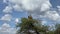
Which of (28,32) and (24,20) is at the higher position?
(24,20)

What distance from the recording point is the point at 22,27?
6438 centimetres

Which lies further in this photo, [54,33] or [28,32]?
[54,33]

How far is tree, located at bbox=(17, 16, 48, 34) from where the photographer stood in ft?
208

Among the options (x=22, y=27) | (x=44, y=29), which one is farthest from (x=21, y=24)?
(x=44, y=29)

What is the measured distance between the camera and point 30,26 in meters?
64.0

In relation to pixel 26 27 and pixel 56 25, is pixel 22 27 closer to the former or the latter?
pixel 26 27

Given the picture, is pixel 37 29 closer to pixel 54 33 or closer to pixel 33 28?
pixel 33 28

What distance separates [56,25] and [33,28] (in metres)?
7.49

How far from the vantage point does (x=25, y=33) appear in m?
62.8

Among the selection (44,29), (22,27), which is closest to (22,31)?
(22,27)

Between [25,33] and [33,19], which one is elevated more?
[33,19]

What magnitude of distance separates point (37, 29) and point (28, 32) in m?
3.09

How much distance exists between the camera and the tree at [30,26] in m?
63.4

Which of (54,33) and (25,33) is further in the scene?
(54,33)
